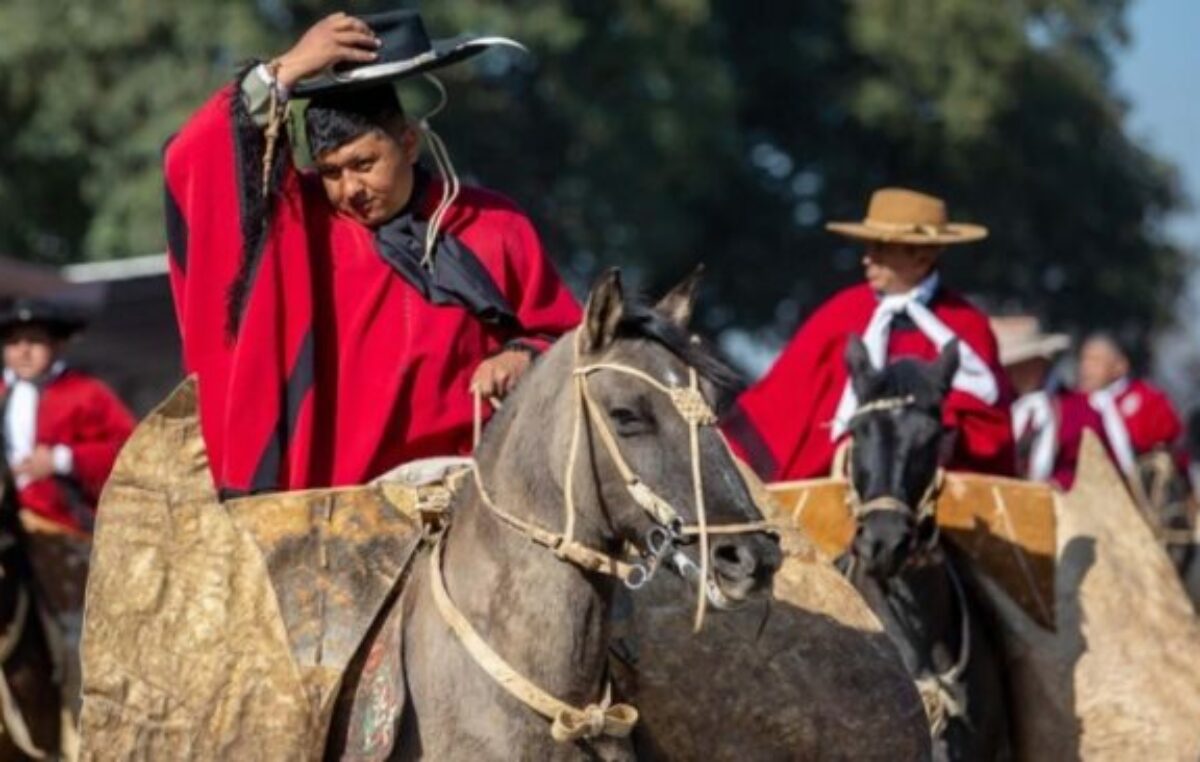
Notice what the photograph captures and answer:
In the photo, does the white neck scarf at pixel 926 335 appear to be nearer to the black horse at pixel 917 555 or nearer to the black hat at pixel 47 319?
the black horse at pixel 917 555

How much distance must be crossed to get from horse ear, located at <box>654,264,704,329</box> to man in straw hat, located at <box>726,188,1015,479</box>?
3.75 metres

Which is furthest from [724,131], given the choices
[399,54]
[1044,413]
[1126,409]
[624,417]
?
[624,417]

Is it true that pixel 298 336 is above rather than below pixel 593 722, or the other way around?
above

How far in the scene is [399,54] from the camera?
802 cm

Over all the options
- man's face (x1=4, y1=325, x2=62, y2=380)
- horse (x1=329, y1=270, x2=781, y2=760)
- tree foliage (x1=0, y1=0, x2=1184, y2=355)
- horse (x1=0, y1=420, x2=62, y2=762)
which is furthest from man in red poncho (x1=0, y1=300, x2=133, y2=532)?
tree foliage (x1=0, y1=0, x2=1184, y2=355)

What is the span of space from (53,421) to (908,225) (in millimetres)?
5315

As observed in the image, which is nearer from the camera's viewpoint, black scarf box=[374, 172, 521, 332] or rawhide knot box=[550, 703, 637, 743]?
rawhide knot box=[550, 703, 637, 743]

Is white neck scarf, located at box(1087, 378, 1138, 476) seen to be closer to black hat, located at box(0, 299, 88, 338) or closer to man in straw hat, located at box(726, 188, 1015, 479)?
black hat, located at box(0, 299, 88, 338)

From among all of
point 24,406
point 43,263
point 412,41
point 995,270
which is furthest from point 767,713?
point 995,270

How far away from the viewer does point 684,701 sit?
26.1 feet

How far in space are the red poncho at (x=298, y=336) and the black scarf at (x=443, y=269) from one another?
0.10 ft

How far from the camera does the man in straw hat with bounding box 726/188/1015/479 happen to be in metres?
11.0

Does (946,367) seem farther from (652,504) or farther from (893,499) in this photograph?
(652,504)

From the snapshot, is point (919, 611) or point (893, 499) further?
point (919, 611)
